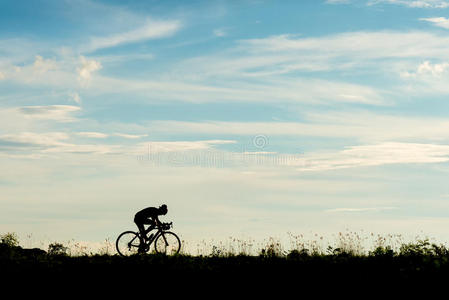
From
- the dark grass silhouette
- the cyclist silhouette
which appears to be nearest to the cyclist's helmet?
the cyclist silhouette

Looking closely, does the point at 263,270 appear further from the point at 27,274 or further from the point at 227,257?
the point at 27,274

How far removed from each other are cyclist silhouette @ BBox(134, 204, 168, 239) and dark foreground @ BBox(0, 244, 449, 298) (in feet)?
7.11

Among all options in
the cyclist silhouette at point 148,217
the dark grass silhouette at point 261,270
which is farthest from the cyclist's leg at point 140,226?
the dark grass silhouette at point 261,270

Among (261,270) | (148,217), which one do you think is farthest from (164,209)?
(261,270)

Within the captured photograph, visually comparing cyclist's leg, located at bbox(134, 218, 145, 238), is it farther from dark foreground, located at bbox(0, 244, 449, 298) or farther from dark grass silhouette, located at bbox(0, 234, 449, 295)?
dark foreground, located at bbox(0, 244, 449, 298)

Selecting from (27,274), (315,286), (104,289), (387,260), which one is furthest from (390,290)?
(27,274)

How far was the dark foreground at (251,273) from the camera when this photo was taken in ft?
53.7

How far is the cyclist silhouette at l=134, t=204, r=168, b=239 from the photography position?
22.0 m

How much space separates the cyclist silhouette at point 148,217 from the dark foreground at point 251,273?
2167 millimetres

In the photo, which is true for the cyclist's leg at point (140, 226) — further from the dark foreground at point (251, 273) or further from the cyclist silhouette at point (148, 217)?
the dark foreground at point (251, 273)

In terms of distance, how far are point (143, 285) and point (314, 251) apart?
26.6 ft

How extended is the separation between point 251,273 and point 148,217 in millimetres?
6486

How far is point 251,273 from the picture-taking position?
58.3ft

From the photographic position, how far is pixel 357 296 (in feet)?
50.9
